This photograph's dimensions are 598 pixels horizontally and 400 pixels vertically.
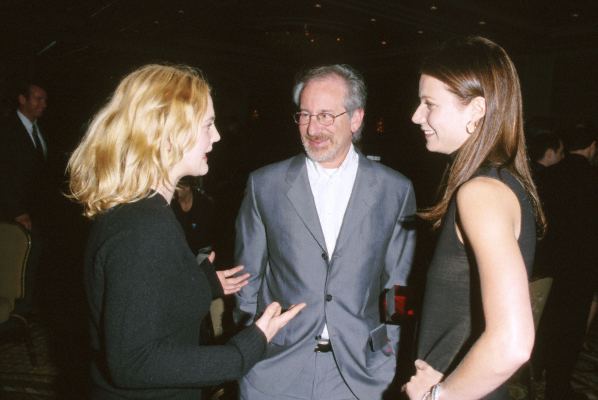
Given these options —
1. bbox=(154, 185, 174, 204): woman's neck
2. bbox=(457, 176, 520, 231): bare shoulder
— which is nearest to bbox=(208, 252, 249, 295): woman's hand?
bbox=(154, 185, 174, 204): woman's neck

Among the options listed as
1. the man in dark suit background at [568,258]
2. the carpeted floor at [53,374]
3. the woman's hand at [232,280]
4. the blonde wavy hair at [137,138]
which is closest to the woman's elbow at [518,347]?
the blonde wavy hair at [137,138]

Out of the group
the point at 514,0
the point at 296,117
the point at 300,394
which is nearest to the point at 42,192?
the point at 296,117

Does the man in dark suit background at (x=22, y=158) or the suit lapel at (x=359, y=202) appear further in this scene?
the man in dark suit background at (x=22, y=158)

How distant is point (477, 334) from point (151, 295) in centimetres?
86

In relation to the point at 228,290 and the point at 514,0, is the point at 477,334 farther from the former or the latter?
the point at 514,0

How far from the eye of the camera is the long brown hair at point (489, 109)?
1204mm

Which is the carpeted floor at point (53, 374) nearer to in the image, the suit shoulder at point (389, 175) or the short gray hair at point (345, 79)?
the suit shoulder at point (389, 175)

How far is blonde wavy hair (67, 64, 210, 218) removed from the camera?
1247mm

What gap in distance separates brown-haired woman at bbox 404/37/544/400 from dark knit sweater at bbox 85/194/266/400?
55 cm

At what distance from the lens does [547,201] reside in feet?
9.59

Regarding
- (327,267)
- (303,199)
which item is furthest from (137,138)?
(327,267)

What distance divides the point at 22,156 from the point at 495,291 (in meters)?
4.62

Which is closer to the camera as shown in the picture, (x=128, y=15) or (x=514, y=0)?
(x=514, y=0)

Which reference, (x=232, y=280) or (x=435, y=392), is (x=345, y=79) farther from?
(x=435, y=392)
